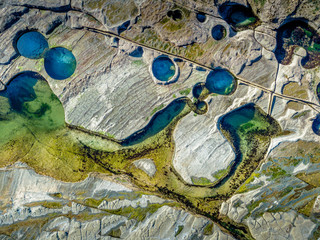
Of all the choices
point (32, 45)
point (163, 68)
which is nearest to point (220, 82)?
point (163, 68)

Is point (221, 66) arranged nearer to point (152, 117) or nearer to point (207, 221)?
point (152, 117)

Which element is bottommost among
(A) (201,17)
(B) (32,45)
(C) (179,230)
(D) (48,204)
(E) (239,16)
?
(C) (179,230)

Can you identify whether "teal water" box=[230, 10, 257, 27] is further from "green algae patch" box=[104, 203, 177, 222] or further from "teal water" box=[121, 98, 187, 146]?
"green algae patch" box=[104, 203, 177, 222]

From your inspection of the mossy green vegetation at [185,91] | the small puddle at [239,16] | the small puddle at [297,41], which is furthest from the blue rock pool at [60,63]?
the small puddle at [297,41]

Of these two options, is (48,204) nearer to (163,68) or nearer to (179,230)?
(179,230)

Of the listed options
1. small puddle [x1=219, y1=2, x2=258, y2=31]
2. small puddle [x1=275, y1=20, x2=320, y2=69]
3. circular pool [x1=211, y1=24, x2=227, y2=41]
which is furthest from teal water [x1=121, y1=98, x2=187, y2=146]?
small puddle [x1=275, y1=20, x2=320, y2=69]

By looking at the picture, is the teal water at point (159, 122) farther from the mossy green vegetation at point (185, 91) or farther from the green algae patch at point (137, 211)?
the green algae patch at point (137, 211)

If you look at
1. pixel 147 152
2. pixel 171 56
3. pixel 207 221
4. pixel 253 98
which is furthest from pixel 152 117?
pixel 207 221
